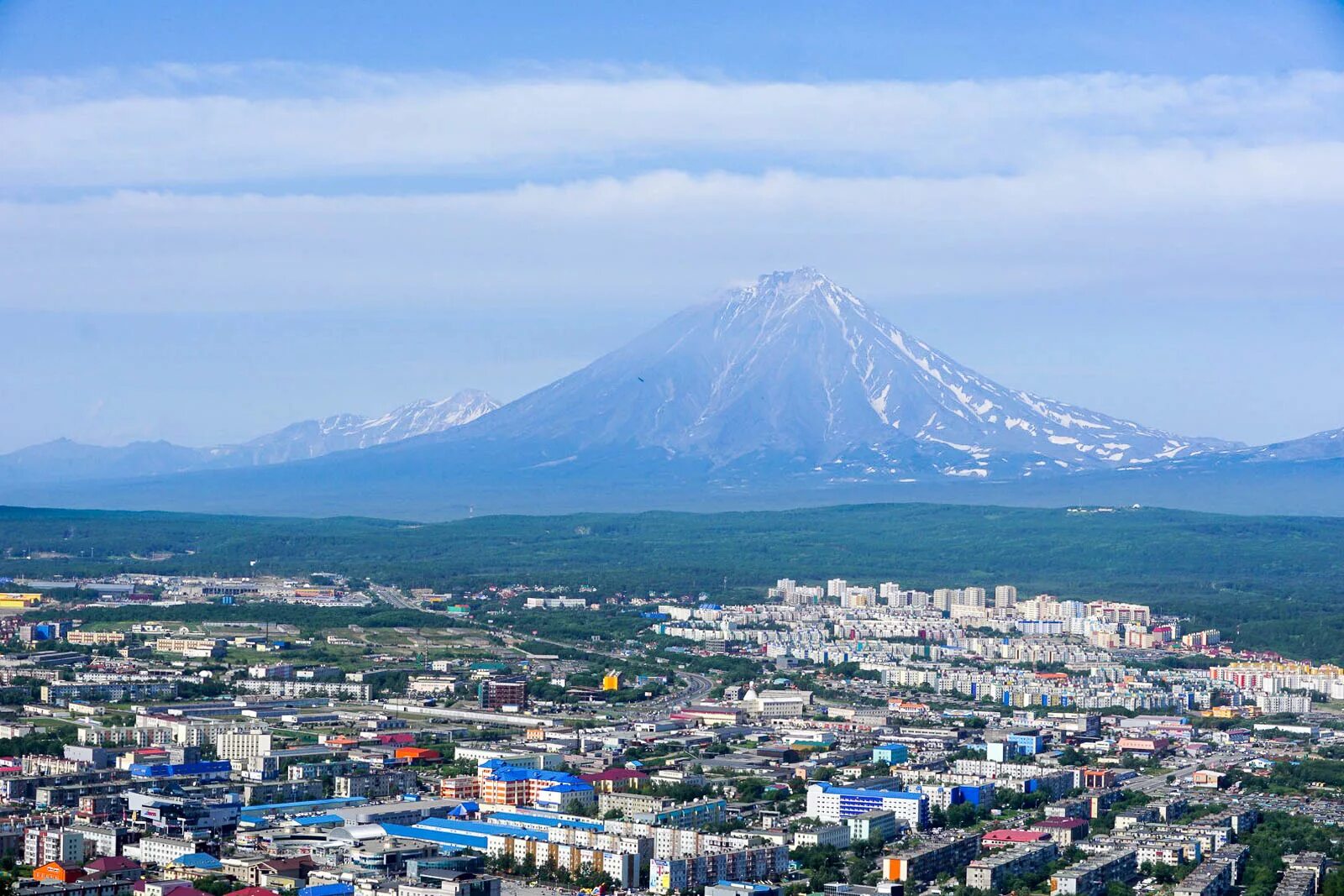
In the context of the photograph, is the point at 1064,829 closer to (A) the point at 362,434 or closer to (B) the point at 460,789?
(B) the point at 460,789

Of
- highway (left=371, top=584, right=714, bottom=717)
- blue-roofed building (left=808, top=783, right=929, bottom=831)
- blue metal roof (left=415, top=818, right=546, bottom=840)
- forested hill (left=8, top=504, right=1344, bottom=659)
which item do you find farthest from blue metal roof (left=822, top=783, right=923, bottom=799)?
forested hill (left=8, top=504, right=1344, bottom=659)

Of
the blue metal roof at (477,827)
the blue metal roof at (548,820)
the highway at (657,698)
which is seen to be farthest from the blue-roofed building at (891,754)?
the blue metal roof at (477,827)

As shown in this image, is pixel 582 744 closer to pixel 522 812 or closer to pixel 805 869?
pixel 522 812

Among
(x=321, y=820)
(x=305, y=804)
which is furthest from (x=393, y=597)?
(x=321, y=820)

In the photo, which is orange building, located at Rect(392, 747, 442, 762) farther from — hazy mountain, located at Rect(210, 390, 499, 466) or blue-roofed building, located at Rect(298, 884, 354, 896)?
hazy mountain, located at Rect(210, 390, 499, 466)

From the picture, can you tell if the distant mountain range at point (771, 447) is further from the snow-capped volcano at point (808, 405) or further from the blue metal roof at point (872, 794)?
the blue metal roof at point (872, 794)

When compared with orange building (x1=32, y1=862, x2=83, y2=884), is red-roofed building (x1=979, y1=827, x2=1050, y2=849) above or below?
below
